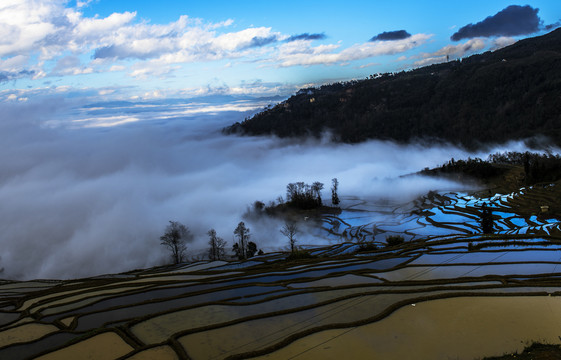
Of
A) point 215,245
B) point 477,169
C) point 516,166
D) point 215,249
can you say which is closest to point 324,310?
point 215,245

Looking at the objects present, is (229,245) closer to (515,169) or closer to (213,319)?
(213,319)

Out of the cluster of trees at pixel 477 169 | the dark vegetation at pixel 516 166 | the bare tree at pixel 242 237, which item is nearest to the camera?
the bare tree at pixel 242 237

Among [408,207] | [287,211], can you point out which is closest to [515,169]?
[408,207]

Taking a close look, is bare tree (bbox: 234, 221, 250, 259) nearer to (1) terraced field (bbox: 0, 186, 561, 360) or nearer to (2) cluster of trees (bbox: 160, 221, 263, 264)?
(2) cluster of trees (bbox: 160, 221, 263, 264)

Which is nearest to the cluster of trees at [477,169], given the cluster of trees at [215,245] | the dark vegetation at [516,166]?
the dark vegetation at [516,166]

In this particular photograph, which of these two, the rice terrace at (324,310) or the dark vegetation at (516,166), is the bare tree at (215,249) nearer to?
the rice terrace at (324,310)

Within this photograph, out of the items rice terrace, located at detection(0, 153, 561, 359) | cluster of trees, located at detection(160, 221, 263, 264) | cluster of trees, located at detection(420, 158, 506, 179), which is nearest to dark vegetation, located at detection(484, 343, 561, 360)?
rice terrace, located at detection(0, 153, 561, 359)

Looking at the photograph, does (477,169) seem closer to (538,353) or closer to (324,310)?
(324,310)
